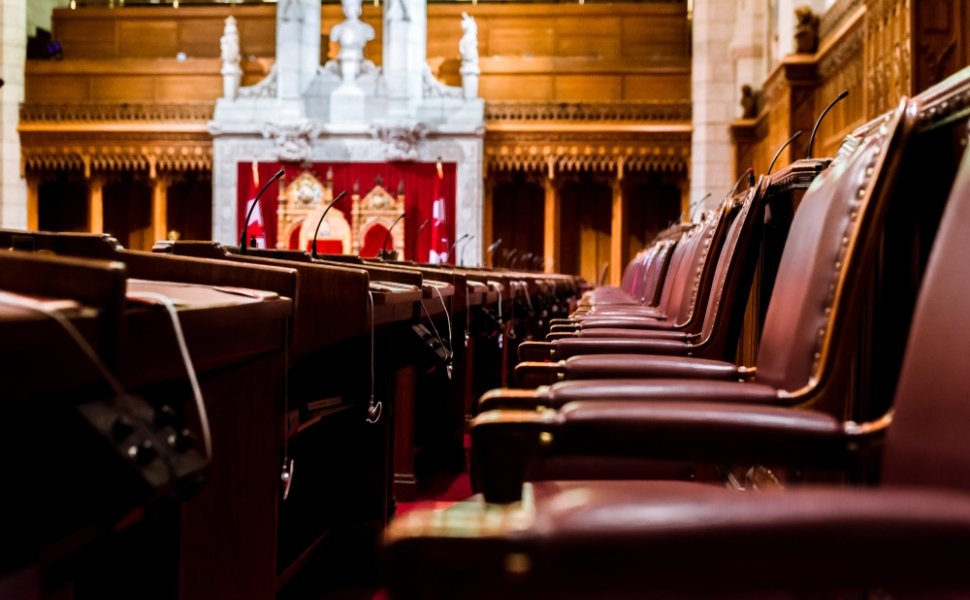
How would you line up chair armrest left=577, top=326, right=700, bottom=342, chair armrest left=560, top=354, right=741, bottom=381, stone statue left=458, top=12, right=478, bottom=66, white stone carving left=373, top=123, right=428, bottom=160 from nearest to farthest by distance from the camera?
chair armrest left=560, top=354, right=741, bottom=381 < chair armrest left=577, top=326, right=700, bottom=342 < white stone carving left=373, top=123, right=428, bottom=160 < stone statue left=458, top=12, right=478, bottom=66

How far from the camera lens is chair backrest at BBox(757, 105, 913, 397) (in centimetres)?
127

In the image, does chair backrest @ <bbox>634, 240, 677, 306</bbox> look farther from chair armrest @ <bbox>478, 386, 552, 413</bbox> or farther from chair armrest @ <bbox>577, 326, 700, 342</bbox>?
chair armrest @ <bbox>478, 386, 552, 413</bbox>

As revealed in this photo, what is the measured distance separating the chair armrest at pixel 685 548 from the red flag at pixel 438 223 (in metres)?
12.1

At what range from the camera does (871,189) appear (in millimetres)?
1282

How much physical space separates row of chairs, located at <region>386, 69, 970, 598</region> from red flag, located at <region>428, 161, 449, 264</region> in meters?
10.8

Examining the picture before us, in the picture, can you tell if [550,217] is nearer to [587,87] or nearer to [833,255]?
[587,87]

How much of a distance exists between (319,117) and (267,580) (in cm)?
1281

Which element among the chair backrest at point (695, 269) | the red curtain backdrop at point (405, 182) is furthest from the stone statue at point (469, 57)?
the chair backrest at point (695, 269)

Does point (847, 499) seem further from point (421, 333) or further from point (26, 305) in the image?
point (421, 333)

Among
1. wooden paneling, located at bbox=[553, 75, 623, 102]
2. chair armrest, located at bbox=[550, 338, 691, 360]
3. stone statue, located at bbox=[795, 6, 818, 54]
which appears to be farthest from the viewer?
wooden paneling, located at bbox=[553, 75, 623, 102]

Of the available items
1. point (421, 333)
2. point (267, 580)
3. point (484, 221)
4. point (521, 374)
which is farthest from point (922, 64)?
point (484, 221)

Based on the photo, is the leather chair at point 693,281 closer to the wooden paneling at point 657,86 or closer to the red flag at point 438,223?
the red flag at point 438,223

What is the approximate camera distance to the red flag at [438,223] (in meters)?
12.9

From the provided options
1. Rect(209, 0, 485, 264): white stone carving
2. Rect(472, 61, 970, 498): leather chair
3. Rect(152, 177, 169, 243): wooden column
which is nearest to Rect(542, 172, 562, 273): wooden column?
Rect(209, 0, 485, 264): white stone carving
